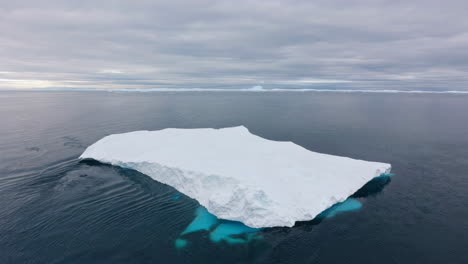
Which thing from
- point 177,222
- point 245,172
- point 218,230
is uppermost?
point 245,172

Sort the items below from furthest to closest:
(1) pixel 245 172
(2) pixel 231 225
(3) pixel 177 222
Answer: (1) pixel 245 172, (2) pixel 231 225, (3) pixel 177 222

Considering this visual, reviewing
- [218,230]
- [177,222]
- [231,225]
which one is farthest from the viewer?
[231,225]

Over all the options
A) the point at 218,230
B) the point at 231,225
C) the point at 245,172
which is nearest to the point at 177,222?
the point at 218,230

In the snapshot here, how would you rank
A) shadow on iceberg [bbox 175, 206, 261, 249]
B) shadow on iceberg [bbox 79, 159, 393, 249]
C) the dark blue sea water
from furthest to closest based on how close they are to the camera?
A: shadow on iceberg [bbox 79, 159, 393, 249] < shadow on iceberg [bbox 175, 206, 261, 249] < the dark blue sea water

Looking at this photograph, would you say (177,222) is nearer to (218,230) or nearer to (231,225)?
(218,230)

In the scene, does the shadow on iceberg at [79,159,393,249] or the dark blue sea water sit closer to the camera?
the dark blue sea water

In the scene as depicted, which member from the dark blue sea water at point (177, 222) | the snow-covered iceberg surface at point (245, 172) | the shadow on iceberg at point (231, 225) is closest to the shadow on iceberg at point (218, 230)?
the shadow on iceberg at point (231, 225)

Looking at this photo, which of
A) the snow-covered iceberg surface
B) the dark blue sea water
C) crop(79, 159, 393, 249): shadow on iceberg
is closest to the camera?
the dark blue sea water

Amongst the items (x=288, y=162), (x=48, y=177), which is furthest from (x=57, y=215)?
(x=288, y=162)

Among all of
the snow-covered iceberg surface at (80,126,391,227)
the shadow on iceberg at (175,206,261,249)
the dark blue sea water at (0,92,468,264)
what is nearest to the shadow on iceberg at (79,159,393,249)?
the shadow on iceberg at (175,206,261,249)

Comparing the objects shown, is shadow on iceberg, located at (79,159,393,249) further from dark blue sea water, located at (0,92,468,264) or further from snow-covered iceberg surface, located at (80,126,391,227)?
snow-covered iceberg surface, located at (80,126,391,227)
